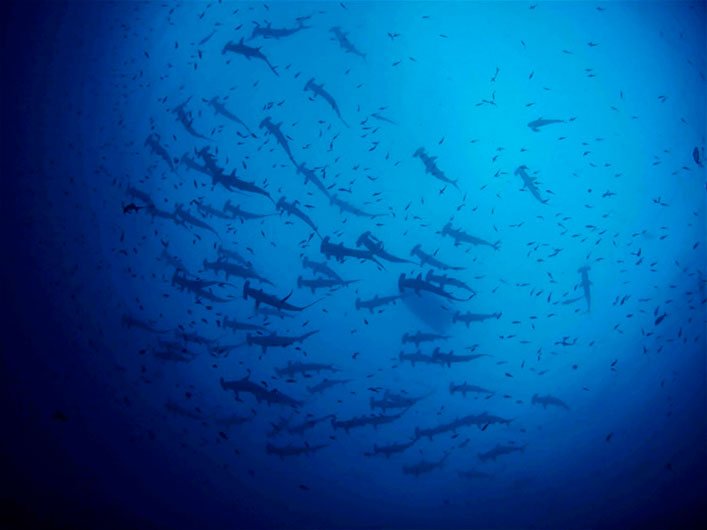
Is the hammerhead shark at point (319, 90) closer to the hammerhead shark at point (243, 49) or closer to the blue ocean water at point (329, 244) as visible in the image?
the blue ocean water at point (329, 244)

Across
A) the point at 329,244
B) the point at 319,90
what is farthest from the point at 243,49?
the point at 329,244

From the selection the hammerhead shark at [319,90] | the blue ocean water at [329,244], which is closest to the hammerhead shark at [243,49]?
the blue ocean water at [329,244]

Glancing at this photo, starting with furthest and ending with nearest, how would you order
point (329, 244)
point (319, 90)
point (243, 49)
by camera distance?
point (329, 244) < point (319, 90) < point (243, 49)

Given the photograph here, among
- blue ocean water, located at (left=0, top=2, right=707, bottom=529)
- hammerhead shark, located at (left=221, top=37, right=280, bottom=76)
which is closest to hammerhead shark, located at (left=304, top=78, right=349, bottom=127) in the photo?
blue ocean water, located at (left=0, top=2, right=707, bottom=529)

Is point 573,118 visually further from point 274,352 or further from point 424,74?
point 274,352

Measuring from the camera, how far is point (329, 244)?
5949mm

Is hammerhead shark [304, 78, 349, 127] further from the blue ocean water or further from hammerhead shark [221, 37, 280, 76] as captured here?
hammerhead shark [221, 37, 280, 76]

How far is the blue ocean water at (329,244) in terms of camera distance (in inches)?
220

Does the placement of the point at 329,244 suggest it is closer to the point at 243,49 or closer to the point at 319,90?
the point at 319,90

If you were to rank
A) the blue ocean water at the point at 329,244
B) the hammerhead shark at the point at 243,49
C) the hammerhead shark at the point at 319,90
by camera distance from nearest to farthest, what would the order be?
the hammerhead shark at the point at 243,49 < the blue ocean water at the point at 329,244 < the hammerhead shark at the point at 319,90

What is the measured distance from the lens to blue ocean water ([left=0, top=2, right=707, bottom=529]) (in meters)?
5.58

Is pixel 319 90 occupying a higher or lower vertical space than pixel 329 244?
higher

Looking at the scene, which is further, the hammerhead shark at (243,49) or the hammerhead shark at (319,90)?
the hammerhead shark at (319,90)

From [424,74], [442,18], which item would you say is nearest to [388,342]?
[424,74]
